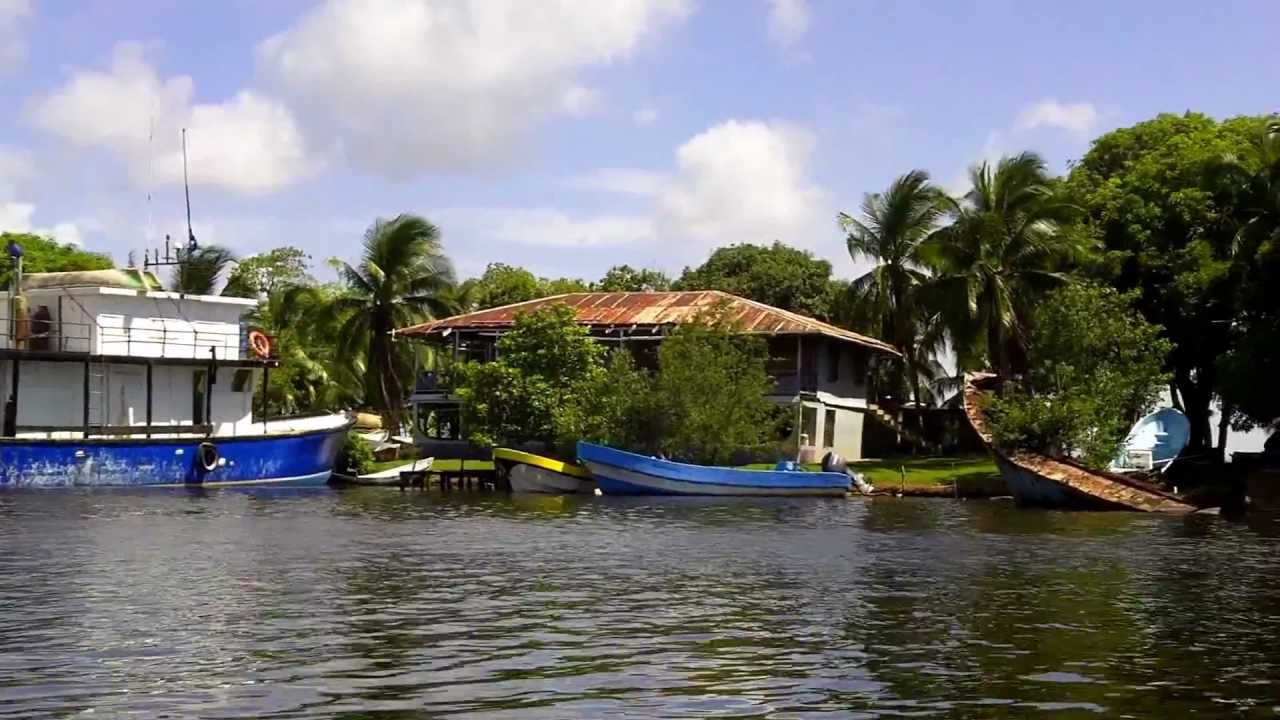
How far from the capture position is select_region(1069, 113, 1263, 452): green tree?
4897cm

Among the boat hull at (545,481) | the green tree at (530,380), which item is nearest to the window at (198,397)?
the green tree at (530,380)

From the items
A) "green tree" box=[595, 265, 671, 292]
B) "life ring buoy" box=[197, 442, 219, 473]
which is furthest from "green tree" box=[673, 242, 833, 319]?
"life ring buoy" box=[197, 442, 219, 473]

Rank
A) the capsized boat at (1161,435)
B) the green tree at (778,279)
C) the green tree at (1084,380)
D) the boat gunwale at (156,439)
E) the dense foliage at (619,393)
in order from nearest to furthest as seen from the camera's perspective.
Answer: the boat gunwale at (156,439) < the green tree at (1084,380) < the capsized boat at (1161,435) < the dense foliage at (619,393) < the green tree at (778,279)

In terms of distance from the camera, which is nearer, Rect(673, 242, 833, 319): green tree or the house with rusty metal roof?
the house with rusty metal roof

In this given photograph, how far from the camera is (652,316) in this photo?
57.2 metres

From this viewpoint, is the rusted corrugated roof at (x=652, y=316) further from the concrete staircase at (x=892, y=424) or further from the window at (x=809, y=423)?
the window at (x=809, y=423)

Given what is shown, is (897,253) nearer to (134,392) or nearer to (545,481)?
(545,481)

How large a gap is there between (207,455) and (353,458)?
7524 millimetres

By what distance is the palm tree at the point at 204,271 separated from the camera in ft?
195

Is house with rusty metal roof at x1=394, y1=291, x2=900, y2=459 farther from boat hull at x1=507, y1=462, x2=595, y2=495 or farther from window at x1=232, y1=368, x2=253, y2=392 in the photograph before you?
window at x1=232, y1=368, x2=253, y2=392

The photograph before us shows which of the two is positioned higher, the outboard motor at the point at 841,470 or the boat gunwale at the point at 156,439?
the boat gunwale at the point at 156,439

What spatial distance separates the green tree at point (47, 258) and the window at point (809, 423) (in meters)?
34.8

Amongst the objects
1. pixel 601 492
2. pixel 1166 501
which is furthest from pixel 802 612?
pixel 601 492

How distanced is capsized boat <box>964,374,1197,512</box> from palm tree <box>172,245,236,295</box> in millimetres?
32313
